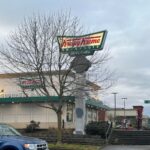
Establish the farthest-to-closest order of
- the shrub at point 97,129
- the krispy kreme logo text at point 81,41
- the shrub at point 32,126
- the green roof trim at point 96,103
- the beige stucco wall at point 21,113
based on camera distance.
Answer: the beige stucco wall at point 21,113 < the green roof trim at point 96,103 < the shrub at point 32,126 < the shrub at point 97,129 < the krispy kreme logo text at point 81,41

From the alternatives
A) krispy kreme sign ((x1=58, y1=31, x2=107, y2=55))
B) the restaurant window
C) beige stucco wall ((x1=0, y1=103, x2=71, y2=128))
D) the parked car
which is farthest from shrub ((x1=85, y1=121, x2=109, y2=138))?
the parked car

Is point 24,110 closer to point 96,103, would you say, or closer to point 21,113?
point 21,113

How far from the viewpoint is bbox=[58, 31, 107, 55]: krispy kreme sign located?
37.3 m

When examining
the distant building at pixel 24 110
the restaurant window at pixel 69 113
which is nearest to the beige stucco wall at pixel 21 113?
the distant building at pixel 24 110

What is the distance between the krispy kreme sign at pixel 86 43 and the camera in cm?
3734

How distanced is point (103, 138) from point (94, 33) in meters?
8.74

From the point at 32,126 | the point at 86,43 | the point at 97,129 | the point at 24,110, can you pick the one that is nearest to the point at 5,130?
the point at 86,43

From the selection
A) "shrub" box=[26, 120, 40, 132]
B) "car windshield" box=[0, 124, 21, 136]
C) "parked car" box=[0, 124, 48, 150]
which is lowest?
"shrub" box=[26, 120, 40, 132]

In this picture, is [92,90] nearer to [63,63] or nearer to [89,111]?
[63,63]

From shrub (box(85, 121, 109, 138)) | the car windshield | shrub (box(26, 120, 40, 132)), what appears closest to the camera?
the car windshield

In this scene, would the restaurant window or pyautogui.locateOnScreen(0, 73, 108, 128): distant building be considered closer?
the restaurant window

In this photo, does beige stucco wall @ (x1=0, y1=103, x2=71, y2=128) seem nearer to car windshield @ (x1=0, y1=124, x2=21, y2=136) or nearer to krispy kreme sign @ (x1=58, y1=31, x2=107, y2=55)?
krispy kreme sign @ (x1=58, y1=31, x2=107, y2=55)

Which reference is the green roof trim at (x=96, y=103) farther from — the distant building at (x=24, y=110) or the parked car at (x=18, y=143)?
the parked car at (x=18, y=143)

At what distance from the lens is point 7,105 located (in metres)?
57.2
